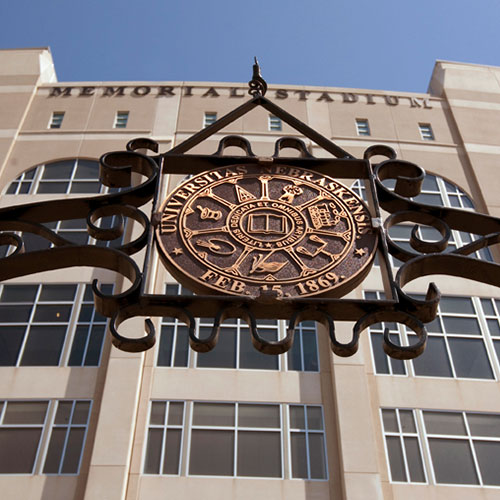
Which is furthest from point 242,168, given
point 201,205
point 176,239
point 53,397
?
point 53,397

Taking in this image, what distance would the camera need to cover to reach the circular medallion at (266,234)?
460cm

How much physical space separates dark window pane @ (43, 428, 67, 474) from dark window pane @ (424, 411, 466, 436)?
9.19m

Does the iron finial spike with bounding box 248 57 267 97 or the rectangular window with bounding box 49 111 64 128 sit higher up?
the rectangular window with bounding box 49 111 64 128

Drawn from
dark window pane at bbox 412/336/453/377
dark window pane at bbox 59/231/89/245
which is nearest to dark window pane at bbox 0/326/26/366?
dark window pane at bbox 59/231/89/245

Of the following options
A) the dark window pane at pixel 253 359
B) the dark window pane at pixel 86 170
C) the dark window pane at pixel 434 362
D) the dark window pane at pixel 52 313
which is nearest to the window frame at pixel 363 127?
the dark window pane at pixel 434 362

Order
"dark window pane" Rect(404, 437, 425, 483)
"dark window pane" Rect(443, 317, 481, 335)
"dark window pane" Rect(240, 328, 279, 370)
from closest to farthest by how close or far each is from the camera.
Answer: "dark window pane" Rect(404, 437, 425, 483) < "dark window pane" Rect(240, 328, 279, 370) < "dark window pane" Rect(443, 317, 481, 335)

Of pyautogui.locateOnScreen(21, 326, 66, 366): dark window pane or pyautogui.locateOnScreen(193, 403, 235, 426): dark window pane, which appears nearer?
pyautogui.locateOnScreen(193, 403, 235, 426): dark window pane

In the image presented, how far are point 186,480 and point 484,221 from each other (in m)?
11.7

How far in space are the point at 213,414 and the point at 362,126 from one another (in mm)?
14304

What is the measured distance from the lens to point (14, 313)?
18.8 m

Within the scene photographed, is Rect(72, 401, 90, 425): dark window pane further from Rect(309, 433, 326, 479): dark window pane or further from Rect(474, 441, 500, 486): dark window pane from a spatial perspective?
Rect(474, 441, 500, 486): dark window pane

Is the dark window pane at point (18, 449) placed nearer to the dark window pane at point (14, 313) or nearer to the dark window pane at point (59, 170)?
the dark window pane at point (14, 313)

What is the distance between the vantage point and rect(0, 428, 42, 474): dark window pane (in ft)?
49.9

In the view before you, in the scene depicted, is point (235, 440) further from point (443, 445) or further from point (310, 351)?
point (443, 445)
